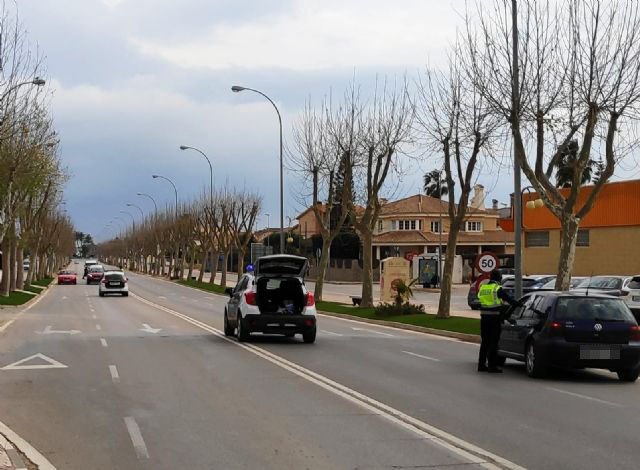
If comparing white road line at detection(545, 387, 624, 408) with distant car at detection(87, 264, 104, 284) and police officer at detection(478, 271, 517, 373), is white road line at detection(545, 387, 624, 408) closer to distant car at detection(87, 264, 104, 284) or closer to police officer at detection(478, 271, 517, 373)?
police officer at detection(478, 271, 517, 373)

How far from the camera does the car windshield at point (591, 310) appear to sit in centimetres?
1423

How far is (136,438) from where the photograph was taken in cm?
899

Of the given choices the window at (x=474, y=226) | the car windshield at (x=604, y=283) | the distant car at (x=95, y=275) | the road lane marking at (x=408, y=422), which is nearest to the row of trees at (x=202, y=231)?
the distant car at (x=95, y=275)

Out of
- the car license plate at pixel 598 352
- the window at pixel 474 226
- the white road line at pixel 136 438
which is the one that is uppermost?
the window at pixel 474 226

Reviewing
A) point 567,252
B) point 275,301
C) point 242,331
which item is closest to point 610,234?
point 567,252

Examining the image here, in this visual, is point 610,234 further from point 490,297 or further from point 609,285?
point 490,297

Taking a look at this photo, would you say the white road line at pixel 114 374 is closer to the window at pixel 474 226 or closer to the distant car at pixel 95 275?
the distant car at pixel 95 275

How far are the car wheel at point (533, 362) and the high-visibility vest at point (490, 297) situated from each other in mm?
1193

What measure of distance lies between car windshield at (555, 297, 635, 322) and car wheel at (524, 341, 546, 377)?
2.28ft

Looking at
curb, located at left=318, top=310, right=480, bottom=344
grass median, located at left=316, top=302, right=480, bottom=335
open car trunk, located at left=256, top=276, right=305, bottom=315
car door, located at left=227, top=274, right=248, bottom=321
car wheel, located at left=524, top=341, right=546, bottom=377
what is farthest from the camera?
grass median, located at left=316, top=302, right=480, bottom=335

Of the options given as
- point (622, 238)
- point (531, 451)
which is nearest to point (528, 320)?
point (531, 451)

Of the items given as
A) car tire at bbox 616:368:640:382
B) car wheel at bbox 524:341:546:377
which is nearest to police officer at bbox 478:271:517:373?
car wheel at bbox 524:341:546:377

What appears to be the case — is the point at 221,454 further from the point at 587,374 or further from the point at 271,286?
the point at 271,286

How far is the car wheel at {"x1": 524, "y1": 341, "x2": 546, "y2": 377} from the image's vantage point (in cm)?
1433
